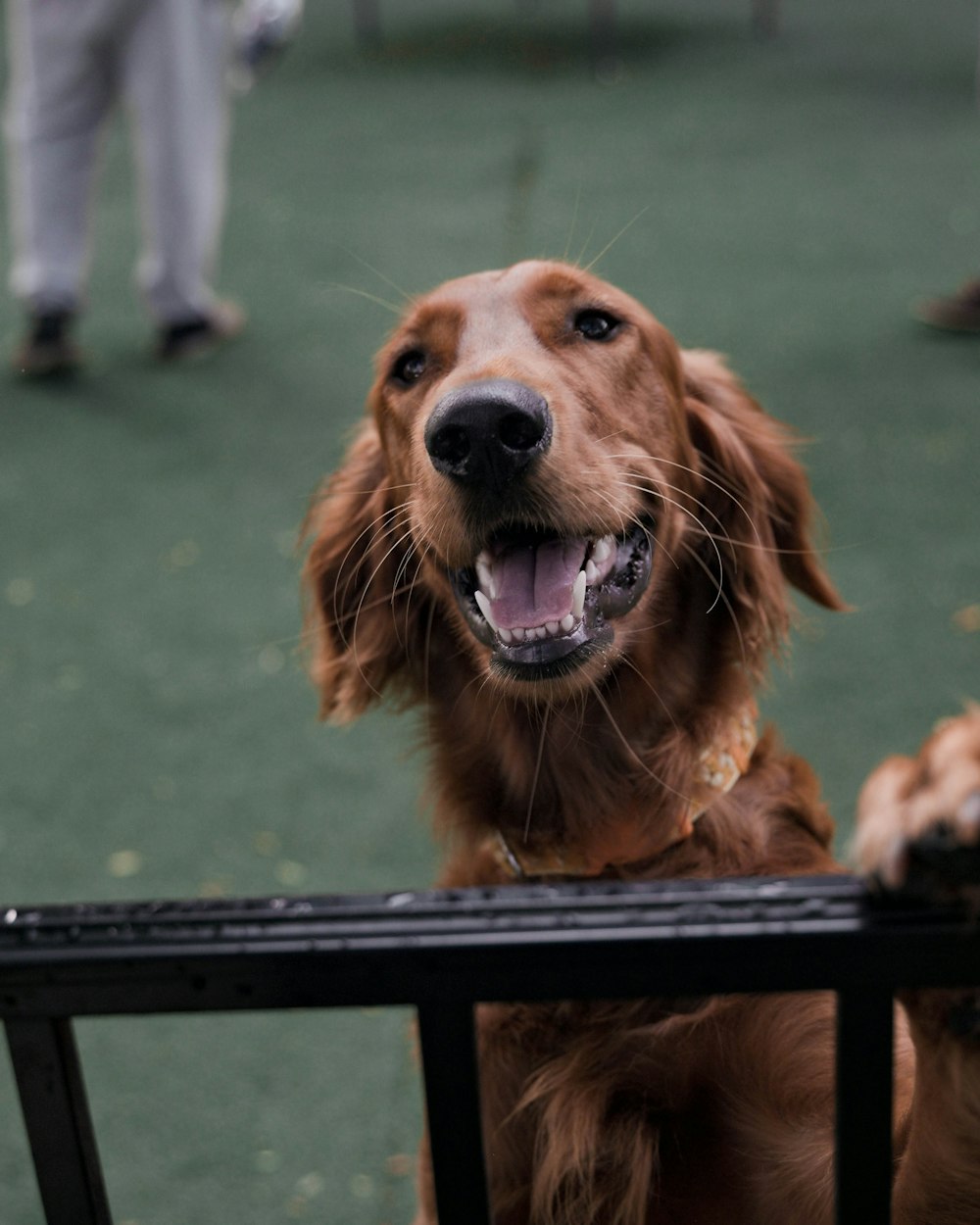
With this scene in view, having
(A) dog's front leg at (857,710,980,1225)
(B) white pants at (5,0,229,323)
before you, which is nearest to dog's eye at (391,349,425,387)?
(A) dog's front leg at (857,710,980,1225)

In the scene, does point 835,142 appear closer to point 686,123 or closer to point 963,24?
point 686,123

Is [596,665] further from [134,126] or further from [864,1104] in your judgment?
[134,126]

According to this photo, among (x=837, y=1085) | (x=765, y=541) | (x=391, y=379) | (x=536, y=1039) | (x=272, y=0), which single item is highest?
(x=837, y=1085)

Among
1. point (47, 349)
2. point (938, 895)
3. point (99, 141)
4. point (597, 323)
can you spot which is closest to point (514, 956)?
point (938, 895)

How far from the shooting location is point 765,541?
2.07m

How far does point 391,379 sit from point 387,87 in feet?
26.3

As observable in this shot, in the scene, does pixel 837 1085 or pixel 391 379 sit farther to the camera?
pixel 391 379

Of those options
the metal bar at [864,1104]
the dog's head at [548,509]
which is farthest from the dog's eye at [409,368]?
the metal bar at [864,1104]

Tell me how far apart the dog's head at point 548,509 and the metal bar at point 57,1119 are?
82cm

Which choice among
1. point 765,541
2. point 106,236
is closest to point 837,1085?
point 765,541

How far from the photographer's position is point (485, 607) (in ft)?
5.84

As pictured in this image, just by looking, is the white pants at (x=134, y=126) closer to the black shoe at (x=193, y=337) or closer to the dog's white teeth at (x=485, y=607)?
the black shoe at (x=193, y=337)

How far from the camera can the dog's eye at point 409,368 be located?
2.01 metres

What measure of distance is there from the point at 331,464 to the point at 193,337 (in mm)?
1290
